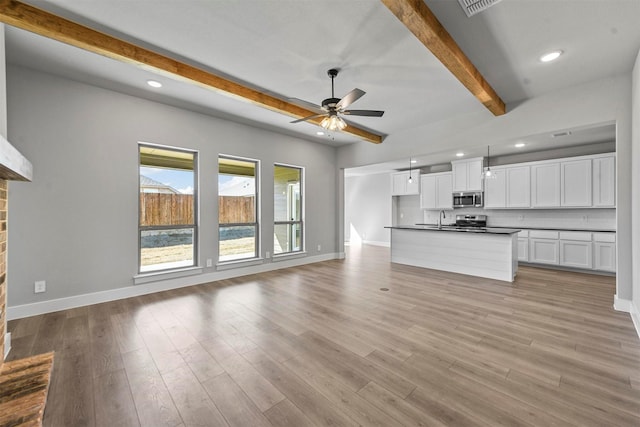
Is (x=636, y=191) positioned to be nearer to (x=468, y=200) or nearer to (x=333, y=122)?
(x=333, y=122)

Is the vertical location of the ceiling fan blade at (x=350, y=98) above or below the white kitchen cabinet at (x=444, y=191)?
above

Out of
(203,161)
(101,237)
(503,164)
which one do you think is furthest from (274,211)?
(503,164)

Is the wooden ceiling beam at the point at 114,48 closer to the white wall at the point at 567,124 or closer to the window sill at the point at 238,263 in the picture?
the window sill at the point at 238,263

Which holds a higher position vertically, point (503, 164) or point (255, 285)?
point (503, 164)

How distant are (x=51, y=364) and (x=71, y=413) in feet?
2.57

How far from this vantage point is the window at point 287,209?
19.7ft

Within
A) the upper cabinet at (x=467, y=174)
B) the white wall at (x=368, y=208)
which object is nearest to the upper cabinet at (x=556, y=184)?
the upper cabinet at (x=467, y=174)

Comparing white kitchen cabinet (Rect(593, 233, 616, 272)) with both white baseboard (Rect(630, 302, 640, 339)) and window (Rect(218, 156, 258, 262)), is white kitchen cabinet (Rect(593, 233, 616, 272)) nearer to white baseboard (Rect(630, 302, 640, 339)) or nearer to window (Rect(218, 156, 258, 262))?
white baseboard (Rect(630, 302, 640, 339))

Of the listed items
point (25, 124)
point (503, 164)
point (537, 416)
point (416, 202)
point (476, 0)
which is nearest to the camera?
point (537, 416)

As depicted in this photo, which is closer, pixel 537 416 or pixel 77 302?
pixel 537 416

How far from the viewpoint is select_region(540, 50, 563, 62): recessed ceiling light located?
113 inches

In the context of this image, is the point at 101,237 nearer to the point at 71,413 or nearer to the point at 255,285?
the point at 255,285

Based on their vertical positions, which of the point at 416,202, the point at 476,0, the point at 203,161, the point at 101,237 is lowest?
the point at 101,237

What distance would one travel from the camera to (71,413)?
1.64m
